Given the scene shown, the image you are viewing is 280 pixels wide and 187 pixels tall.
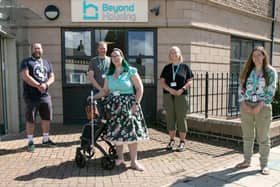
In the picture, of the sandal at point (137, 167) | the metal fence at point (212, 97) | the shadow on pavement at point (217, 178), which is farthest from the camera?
the metal fence at point (212, 97)

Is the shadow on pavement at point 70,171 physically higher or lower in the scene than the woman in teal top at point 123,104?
lower

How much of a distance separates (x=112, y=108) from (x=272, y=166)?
2.58 metres

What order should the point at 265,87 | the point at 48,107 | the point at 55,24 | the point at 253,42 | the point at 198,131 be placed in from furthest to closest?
the point at 253,42 → the point at 55,24 → the point at 198,131 → the point at 48,107 → the point at 265,87

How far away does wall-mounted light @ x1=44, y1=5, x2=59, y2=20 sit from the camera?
22.0 feet

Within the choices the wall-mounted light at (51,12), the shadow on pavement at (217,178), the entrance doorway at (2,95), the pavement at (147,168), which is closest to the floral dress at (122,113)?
the pavement at (147,168)

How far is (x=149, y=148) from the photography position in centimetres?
505

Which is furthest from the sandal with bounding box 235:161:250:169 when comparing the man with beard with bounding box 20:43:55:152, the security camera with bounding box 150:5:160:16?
the security camera with bounding box 150:5:160:16

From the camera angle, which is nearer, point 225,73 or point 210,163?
point 210,163

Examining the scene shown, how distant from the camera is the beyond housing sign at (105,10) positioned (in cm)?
670

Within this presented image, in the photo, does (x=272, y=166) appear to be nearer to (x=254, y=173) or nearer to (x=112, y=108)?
(x=254, y=173)

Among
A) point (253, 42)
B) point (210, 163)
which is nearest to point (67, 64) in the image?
point (210, 163)

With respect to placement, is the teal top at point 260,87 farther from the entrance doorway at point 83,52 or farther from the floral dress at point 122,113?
the entrance doorway at point 83,52

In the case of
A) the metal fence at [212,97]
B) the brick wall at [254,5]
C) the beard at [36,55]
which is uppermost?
the brick wall at [254,5]

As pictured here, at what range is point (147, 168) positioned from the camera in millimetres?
4098
